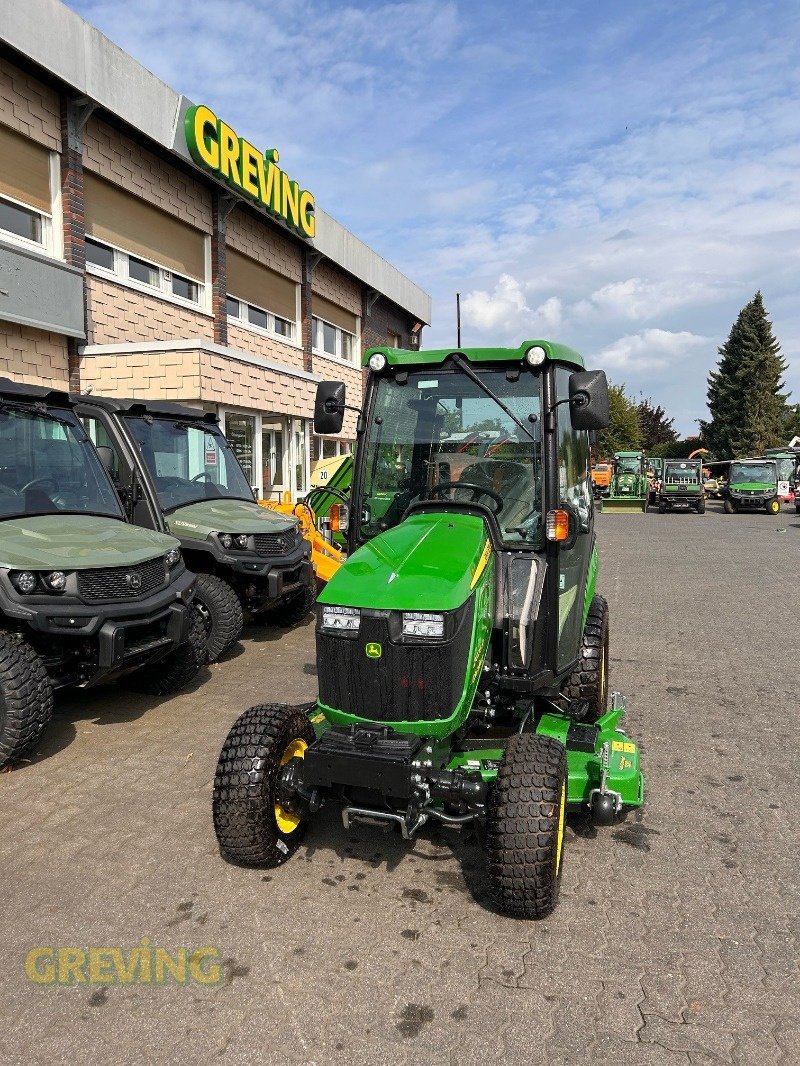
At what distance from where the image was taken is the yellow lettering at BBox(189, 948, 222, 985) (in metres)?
2.62

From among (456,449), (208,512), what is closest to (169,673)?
(208,512)

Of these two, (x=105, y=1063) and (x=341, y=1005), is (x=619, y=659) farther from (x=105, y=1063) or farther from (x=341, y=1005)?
(x=105, y=1063)

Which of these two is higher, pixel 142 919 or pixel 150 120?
pixel 150 120

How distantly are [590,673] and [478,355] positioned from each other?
197cm

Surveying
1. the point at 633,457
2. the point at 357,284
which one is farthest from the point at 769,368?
the point at 357,284

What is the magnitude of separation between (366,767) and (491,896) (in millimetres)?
719

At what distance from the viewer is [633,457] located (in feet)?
104

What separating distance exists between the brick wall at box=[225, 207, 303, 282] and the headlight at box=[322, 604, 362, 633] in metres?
14.7

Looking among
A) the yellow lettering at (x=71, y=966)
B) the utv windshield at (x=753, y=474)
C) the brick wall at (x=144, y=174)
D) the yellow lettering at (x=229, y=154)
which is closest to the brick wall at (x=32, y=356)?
the brick wall at (x=144, y=174)

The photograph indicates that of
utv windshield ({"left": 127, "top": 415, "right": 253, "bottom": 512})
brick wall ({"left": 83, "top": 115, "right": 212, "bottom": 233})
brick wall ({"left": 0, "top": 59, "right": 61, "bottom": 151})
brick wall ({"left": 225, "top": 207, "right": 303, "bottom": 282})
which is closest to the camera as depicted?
utv windshield ({"left": 127, "top": 415, "right": 253, "bottom": 512})

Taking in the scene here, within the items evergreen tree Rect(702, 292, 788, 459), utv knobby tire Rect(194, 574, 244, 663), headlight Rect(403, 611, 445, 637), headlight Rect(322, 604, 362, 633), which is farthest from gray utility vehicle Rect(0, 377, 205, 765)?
evergreen tree Rect(702, 292, 788, 459)

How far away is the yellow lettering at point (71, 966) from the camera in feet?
8.60

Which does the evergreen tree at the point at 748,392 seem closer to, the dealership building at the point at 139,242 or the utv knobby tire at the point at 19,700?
the dealership building at the point at 139,242

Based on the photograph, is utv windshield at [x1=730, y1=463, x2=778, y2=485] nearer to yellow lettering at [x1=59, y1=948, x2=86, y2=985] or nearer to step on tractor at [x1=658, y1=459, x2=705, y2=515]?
step on tractor at [x1=658, y1=459, x2=705, y2=515]
